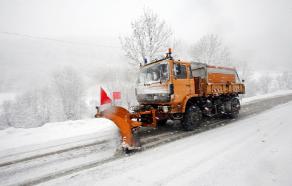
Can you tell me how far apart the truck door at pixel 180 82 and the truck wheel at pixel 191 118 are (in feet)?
2.31

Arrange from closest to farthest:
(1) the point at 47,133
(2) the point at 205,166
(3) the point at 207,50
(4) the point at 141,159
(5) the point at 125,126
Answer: (2) the point at 205,166, (4) the point at 141,159, (5) the point at 125,126, (1) the point at 47,133, (3) the point at 207,50

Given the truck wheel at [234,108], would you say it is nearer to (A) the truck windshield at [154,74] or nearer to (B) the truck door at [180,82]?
(B) the truck door at [180,82]

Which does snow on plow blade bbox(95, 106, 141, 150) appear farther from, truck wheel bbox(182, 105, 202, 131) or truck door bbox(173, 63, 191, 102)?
truck wheel bbox(182, 105, 202, 131)

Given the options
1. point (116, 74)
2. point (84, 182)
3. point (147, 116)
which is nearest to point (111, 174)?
point (84, 182)

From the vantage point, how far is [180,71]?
676 centimetres

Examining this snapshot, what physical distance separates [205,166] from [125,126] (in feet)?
7.61

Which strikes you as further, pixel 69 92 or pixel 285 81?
pixel 285 81

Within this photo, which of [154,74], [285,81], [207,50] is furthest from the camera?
[285,81]

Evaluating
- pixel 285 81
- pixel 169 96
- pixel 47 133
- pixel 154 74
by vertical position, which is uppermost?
pixel 285 81

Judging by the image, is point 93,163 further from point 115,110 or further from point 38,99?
point 38,99

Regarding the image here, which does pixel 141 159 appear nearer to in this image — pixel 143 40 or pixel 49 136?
pixel 49 136

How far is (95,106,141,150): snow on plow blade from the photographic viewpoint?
499 cm

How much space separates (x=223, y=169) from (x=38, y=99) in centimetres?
3900

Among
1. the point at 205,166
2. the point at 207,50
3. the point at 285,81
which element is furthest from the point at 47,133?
the point at 285,81
